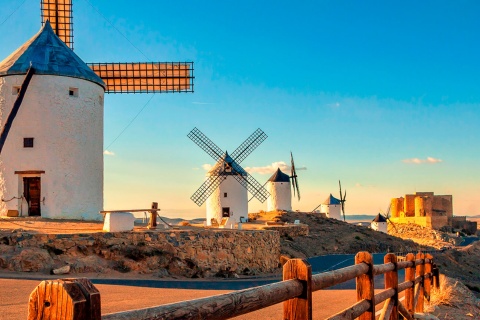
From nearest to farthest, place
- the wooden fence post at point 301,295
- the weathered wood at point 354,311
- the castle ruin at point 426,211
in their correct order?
the wooden fence post at point 301,295
the weathered wood at point 354,311
the castle ruin at point 426,211

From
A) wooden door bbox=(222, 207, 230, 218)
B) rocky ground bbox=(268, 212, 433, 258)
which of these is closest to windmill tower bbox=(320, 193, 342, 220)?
rocky ground bbox=(268, 212, 433, 258)

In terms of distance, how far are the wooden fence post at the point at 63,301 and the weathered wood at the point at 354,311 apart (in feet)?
8.93

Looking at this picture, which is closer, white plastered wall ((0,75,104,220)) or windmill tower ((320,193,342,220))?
white plastered wall ((0,75,104,220))

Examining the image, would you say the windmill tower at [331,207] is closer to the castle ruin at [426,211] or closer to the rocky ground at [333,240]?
the castle ruin at [426,211]

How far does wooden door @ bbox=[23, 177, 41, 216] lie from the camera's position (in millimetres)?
21734

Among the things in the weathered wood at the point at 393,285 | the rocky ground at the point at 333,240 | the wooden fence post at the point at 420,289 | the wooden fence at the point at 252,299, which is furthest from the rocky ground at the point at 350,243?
the wooden fence at the point at 252,299

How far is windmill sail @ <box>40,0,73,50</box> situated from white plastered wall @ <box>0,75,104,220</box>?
20.6 feet

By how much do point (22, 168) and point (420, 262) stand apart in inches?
656

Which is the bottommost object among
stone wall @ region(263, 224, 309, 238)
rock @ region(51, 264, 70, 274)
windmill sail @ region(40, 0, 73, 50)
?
stone wall @ region(263, 224, 309, 238)

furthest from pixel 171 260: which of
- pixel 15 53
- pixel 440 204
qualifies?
pixel 440 204

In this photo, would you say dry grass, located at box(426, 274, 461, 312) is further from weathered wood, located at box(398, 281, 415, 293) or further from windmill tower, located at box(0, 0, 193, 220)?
windmill tower, located at box(0, 0, 193, 220)

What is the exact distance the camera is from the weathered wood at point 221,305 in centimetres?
252

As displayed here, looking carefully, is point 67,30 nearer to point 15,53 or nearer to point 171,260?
point 15,53

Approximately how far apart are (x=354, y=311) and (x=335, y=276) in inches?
27.8
